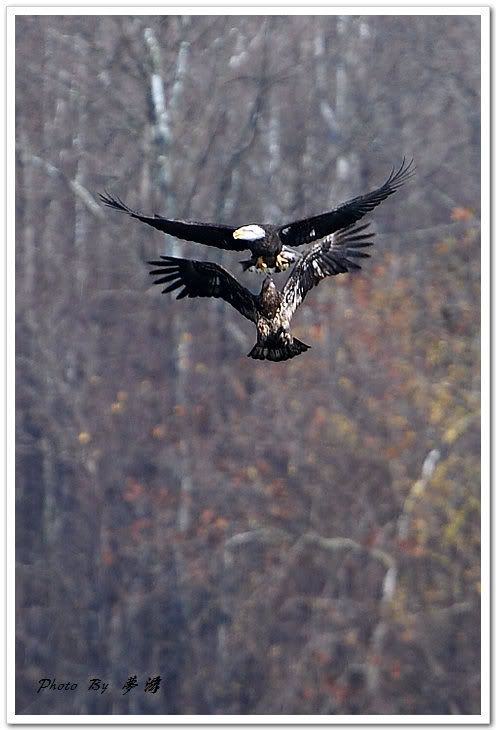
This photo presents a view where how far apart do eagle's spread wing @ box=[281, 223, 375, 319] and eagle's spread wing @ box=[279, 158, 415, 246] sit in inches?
4.0

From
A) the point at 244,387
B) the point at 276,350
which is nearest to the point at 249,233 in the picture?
the point at 276,350

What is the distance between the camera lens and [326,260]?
7.45 meters

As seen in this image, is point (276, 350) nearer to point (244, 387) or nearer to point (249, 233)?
point (249, 233)

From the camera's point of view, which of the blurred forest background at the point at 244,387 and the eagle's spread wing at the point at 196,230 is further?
the blurred forest background at the point at 244,387

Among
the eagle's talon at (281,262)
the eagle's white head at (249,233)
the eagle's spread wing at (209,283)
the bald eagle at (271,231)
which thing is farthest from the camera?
the eagle's spread wing at (209,283)

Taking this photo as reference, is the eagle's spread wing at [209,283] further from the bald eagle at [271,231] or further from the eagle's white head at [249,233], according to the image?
the eagle's white head at [249,233]

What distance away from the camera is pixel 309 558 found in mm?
15523

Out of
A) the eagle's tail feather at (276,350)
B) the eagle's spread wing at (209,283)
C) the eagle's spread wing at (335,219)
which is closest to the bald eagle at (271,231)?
the eagle's spread wing at (335,219)

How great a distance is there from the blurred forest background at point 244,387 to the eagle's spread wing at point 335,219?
27.0 ft

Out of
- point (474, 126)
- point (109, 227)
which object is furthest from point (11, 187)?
point (474, 126)

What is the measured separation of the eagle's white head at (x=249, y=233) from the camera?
268 inches

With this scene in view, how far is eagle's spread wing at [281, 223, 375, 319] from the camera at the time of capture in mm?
7334

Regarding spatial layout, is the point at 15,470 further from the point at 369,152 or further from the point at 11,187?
the point at 369,152
